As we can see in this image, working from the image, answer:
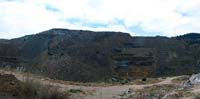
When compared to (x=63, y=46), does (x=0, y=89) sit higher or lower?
lower

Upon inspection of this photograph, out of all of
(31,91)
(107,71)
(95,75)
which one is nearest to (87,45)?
(107,71)

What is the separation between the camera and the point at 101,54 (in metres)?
82.5

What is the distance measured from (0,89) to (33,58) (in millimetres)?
62610

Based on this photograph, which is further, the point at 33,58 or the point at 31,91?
the point at 33,58

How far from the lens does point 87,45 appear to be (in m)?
84.0

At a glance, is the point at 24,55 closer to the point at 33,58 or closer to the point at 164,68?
the point at 33,58

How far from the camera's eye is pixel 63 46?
278ft

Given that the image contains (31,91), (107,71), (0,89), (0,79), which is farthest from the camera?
(107,71)

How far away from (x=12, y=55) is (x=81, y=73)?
23404 millimetres

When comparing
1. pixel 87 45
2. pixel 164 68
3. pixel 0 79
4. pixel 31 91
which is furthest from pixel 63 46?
pixel 31 91

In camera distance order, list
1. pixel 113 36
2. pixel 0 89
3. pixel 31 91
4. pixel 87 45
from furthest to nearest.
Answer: pixel 113 36, pixel 87 45, pixel 0 89, pixel 31 91

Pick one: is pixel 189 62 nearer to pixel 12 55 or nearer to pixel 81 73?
pixel 81 73

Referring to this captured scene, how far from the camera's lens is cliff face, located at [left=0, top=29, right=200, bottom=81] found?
238 feet

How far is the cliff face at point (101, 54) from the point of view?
7244 cm
